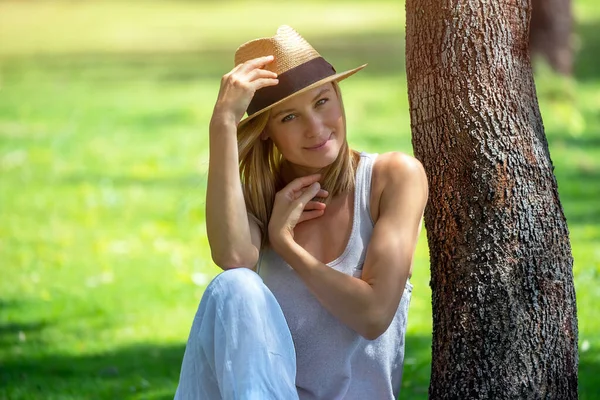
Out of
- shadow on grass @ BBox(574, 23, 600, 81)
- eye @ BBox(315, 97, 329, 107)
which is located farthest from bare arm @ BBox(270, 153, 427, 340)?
shadow on grass @ BBox(574, 23, 600, 81)

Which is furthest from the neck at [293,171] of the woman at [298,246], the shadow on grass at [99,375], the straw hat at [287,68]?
the shadow on grass at [99,375]

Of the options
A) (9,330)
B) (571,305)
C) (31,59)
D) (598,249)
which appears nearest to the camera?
(571,305)

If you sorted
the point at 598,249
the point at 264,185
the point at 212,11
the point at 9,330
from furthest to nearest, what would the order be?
the point at 212,11 < the point at 598,249 < the point at 9,330 < the point at 264,185

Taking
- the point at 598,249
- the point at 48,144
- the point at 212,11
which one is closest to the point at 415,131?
the point at 598,249

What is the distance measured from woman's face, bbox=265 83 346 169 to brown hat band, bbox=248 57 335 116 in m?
0.03

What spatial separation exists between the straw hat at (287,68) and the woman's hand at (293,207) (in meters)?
0.28

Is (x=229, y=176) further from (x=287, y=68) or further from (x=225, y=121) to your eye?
(x=287, y=68)

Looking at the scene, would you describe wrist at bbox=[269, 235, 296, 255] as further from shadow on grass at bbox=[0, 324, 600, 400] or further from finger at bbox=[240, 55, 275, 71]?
shadow on grass at bbox=[0, 324, 600, 400]

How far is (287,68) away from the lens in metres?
3.43

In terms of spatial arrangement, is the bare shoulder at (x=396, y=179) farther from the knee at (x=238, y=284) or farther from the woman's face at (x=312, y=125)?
the knee at (x=238, y=284)

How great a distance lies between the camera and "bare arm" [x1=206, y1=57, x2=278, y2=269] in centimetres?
340

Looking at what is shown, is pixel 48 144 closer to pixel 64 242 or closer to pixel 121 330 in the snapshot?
pixel 64 242

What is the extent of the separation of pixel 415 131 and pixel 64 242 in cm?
480

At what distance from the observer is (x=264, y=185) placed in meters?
3.63
